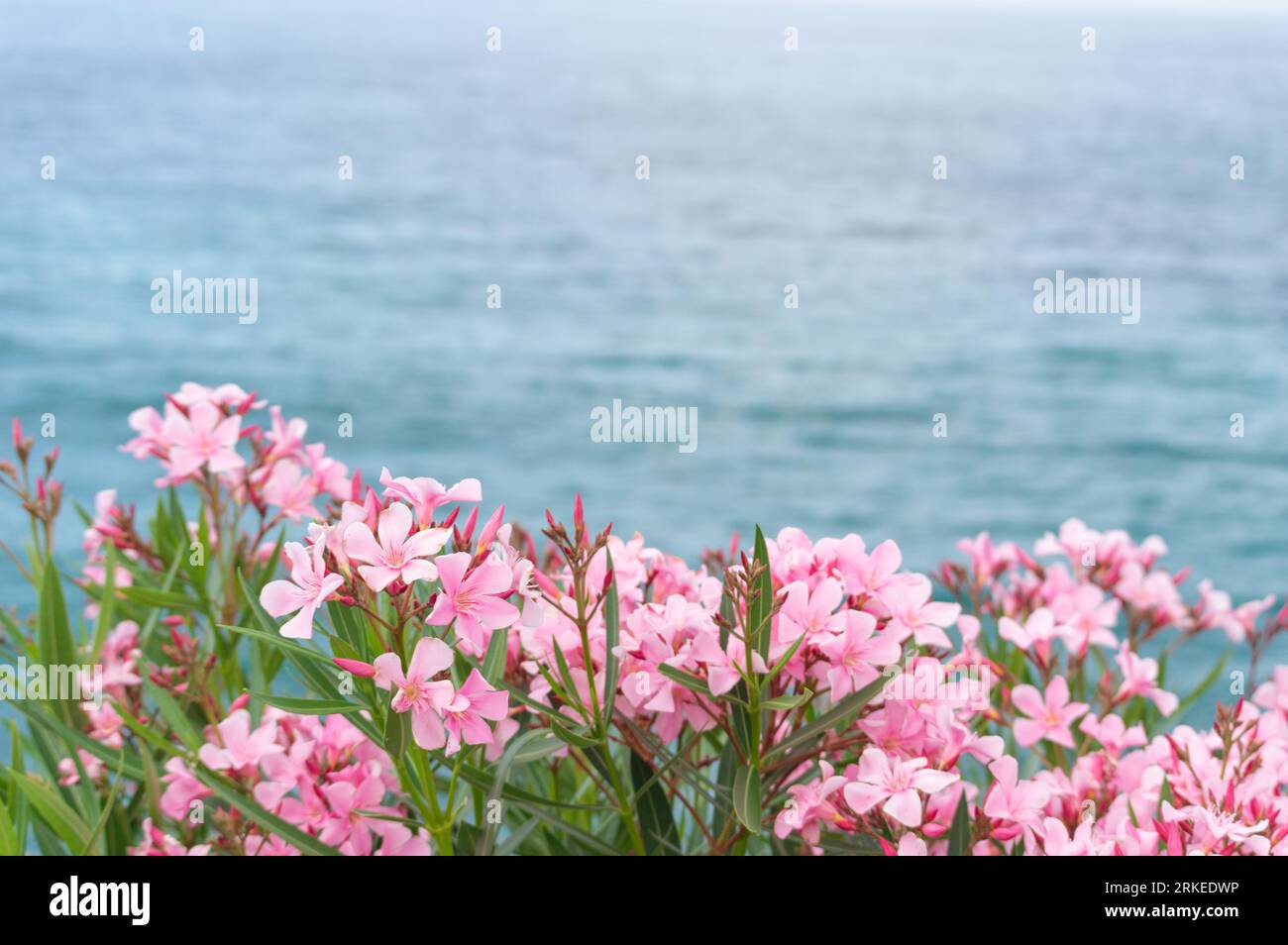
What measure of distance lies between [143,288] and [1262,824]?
13494 mm

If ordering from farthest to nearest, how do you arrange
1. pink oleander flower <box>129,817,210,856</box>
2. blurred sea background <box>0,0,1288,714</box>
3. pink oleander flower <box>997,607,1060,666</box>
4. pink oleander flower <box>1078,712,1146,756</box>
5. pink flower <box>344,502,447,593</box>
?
1. blurred sea background <box>0,0,1288,714</box>
2. pink oleander flower <box>997,607,1060,666</box>
3. pink oleander flower <box>1078,712,1146,756</box>
4. pink oleander flower <box>129,817,210,856</box>
5. pink flower <box>344,502,447,593</box>

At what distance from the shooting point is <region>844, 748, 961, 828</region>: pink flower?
0.88 m

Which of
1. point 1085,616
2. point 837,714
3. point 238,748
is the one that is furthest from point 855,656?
point 1085,616

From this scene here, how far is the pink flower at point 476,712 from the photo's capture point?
846 mm

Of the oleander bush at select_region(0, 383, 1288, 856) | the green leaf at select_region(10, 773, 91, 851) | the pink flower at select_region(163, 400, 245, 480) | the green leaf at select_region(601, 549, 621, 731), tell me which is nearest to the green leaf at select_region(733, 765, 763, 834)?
the oleander bush at select_region(0, 383, 1288, 856)

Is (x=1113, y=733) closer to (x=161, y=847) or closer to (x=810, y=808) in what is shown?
(x=810, y=808)

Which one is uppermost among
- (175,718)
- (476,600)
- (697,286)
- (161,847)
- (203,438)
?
(697,286)

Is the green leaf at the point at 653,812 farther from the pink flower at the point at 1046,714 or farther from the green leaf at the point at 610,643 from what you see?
the pink flower at the point at 1046,714

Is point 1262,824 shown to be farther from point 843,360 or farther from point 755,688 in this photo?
point 843,360

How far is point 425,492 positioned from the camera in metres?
0.87

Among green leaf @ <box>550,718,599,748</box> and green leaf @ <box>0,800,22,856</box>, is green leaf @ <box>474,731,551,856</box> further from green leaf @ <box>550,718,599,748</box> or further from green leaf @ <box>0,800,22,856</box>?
green leaf @ <box>0,800,22,856</box>

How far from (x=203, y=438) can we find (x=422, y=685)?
0.59m

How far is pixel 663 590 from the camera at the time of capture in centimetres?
111

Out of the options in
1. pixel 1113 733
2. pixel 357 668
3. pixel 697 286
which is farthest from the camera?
pixel 697 286
